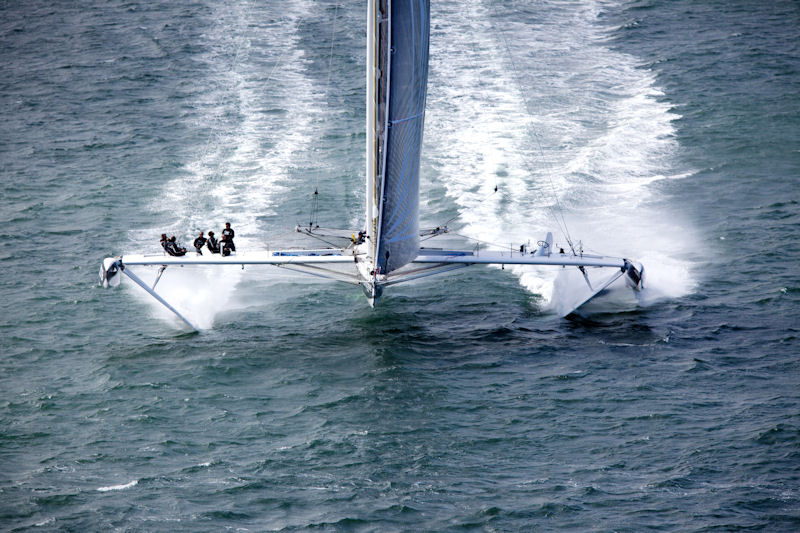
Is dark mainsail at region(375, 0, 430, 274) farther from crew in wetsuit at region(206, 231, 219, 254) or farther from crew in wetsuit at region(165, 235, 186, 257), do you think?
crew in wetsuit at region(165, 235, 186, 257)

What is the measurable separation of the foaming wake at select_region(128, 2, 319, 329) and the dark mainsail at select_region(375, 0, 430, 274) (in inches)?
274

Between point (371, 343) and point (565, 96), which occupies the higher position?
point (565, 96)

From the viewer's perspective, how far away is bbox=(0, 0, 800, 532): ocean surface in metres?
31.9

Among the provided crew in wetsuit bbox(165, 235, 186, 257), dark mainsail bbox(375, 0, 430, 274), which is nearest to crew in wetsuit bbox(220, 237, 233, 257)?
crew in wetsuit bbox(165, 235, 186, 257)

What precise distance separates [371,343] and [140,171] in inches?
803

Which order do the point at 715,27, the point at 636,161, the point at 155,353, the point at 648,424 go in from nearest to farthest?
the point at 648,424, the point at 155,353, the point at 636,161, the point at 715,27

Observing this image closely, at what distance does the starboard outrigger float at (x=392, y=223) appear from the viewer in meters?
37.3

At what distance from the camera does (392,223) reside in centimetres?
3903

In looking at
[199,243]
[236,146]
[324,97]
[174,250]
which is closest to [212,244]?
[199,243]

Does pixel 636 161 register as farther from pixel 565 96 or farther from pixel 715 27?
pixel 715 27

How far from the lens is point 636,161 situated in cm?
5472

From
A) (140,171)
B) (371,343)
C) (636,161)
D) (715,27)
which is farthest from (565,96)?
(371,343)

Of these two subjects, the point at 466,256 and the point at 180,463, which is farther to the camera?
the point at 466,256

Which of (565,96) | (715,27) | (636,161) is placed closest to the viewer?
(636,161)
